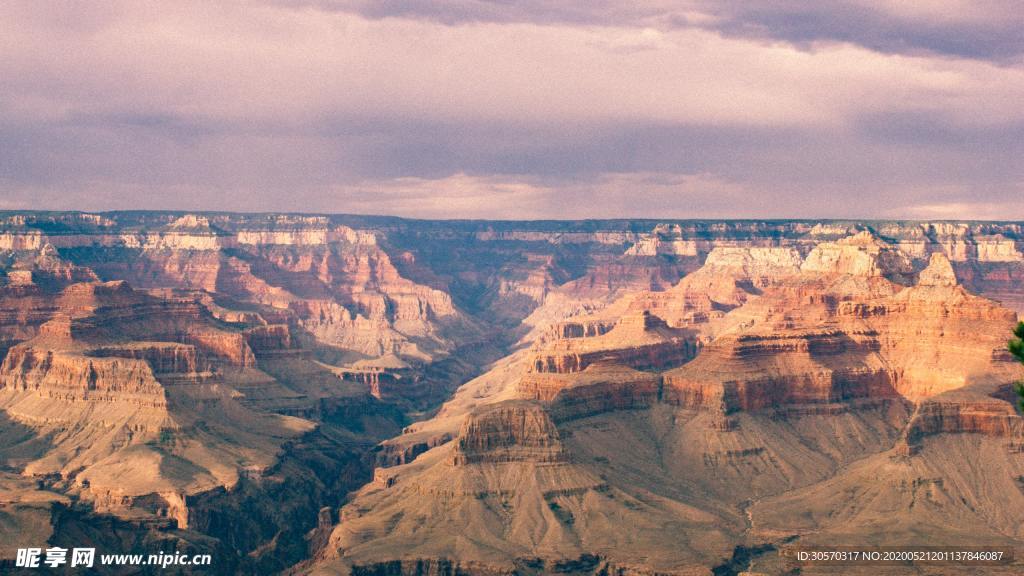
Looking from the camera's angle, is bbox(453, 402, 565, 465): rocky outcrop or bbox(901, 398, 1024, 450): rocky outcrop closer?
bbox(453, 402, 565, 465): rocky outcrop

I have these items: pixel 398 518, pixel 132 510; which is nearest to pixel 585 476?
pixel 398 518

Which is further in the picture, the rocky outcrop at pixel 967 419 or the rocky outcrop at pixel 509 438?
the rocky outcrop at pixel 967 419

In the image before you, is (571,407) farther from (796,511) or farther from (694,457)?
(796,511)

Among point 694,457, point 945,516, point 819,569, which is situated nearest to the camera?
point 819,569

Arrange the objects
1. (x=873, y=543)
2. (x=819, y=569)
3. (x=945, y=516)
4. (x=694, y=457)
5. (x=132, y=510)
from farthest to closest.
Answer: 1. (x=694, y=457)
2. (x=132, y=510)
3. (x=945, y=516)
4. (x=873, y=543)
5. (x=819, y=569)

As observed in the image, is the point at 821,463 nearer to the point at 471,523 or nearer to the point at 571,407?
the point at 571,407

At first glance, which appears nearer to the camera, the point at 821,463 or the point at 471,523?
the point at 471,523

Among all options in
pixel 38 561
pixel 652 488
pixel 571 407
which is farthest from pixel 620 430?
pixel 38 561

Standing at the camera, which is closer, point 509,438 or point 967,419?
point 509,438

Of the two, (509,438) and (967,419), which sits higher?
(967,419)
